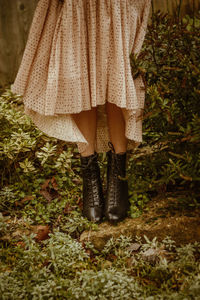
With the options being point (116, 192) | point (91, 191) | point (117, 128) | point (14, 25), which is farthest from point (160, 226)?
point (14, 25)

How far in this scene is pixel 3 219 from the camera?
76.1 inches

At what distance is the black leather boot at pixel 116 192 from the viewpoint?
197cm

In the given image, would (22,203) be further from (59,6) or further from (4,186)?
(59,6)

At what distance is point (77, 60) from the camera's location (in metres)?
1.77

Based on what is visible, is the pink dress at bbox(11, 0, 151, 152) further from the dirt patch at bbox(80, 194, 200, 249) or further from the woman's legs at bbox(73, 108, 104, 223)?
the dirt patch at bbox(80, 194, 200, 249)

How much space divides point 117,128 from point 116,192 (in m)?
0.39

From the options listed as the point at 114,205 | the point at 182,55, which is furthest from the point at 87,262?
the point at 182,55

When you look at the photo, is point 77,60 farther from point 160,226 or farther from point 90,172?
point 160,226

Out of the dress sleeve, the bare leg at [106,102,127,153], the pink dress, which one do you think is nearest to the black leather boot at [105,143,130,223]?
the bare leg at [106,102,127,153]

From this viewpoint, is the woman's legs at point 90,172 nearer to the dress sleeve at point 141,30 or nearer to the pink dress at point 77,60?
the pink dress at point 77,60

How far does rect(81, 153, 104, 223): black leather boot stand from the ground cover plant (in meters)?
0.07

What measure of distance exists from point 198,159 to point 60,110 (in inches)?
30.7

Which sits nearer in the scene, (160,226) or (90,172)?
(160,226)

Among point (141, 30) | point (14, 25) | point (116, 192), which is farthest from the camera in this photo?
point (14, 25)
